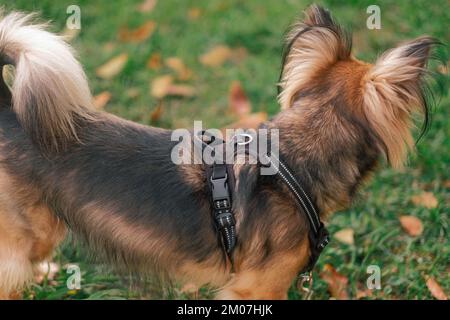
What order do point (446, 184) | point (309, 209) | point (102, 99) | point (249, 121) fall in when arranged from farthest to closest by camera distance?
point (102, 99) < point (249, 121) < point (446, 184) < point (309, 209)

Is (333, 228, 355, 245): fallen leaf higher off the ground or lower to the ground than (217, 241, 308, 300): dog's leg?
lower

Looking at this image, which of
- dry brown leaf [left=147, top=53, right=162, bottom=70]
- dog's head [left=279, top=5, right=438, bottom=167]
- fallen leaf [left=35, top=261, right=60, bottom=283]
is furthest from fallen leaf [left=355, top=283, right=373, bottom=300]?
dry brown leaf [left=147, top=53, right=162, bottom=70]

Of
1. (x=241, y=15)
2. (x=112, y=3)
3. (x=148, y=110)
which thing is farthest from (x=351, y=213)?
(x=112, y=3)

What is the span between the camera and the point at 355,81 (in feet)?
9.37

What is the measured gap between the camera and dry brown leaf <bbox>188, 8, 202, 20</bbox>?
256 inches

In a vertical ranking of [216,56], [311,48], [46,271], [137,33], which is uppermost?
[137,33]

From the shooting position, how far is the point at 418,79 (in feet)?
8.68

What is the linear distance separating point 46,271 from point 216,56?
10.0ft

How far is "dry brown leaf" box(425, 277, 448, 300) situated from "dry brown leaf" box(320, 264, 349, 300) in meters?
0.53

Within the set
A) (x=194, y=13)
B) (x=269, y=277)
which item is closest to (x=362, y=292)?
(x=269, y=277)

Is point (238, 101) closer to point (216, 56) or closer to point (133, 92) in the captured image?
point (216, 56)

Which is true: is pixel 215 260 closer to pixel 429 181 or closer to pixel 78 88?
pixel 78 88

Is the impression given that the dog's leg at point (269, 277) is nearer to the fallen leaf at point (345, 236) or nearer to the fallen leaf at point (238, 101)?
the fallen leaf at point (345, 236)

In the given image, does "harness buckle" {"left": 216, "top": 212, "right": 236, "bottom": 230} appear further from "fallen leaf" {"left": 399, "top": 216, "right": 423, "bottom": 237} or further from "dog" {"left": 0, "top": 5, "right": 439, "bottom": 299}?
"fallen leaf" {"left": 399, "top": 216, "right": 423, "bottom": 237}
